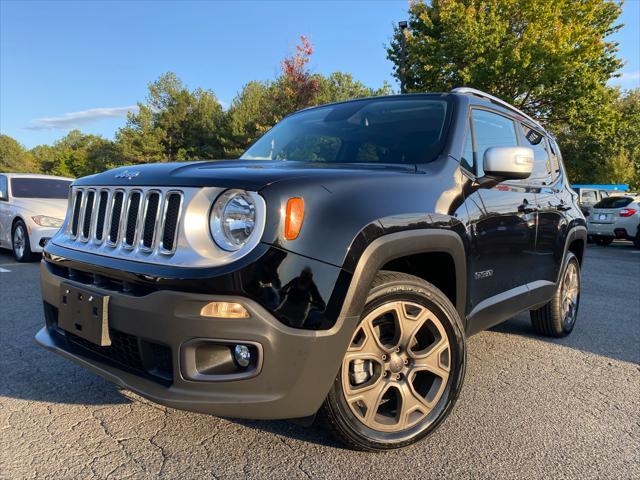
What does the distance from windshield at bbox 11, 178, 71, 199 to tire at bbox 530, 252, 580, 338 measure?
867 cm

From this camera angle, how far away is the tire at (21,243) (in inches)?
325

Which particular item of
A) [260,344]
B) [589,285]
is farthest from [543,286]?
[589,285]

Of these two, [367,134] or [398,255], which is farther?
[367,134]

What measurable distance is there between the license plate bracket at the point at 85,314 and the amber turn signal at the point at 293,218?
842 millimetres

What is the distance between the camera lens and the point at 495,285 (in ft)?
10.1

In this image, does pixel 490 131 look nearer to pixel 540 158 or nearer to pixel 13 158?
pixel 540 158

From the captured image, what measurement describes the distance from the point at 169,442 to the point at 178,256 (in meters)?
1.00

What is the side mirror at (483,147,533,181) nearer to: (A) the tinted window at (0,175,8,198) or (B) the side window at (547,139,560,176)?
(B) the side window at (547,139,560,176)

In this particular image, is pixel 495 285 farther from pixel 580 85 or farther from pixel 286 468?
pixel 580 85

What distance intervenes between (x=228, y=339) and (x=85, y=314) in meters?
0.77

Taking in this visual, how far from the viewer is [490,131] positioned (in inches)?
133

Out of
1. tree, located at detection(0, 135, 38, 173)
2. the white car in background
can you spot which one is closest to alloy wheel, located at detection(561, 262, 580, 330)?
the white car in background

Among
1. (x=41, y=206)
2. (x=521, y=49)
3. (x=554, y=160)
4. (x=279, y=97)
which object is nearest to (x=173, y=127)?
(x=279, y=97)

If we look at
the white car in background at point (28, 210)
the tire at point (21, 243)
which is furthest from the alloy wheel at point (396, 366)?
the tire at point (21, 243)
